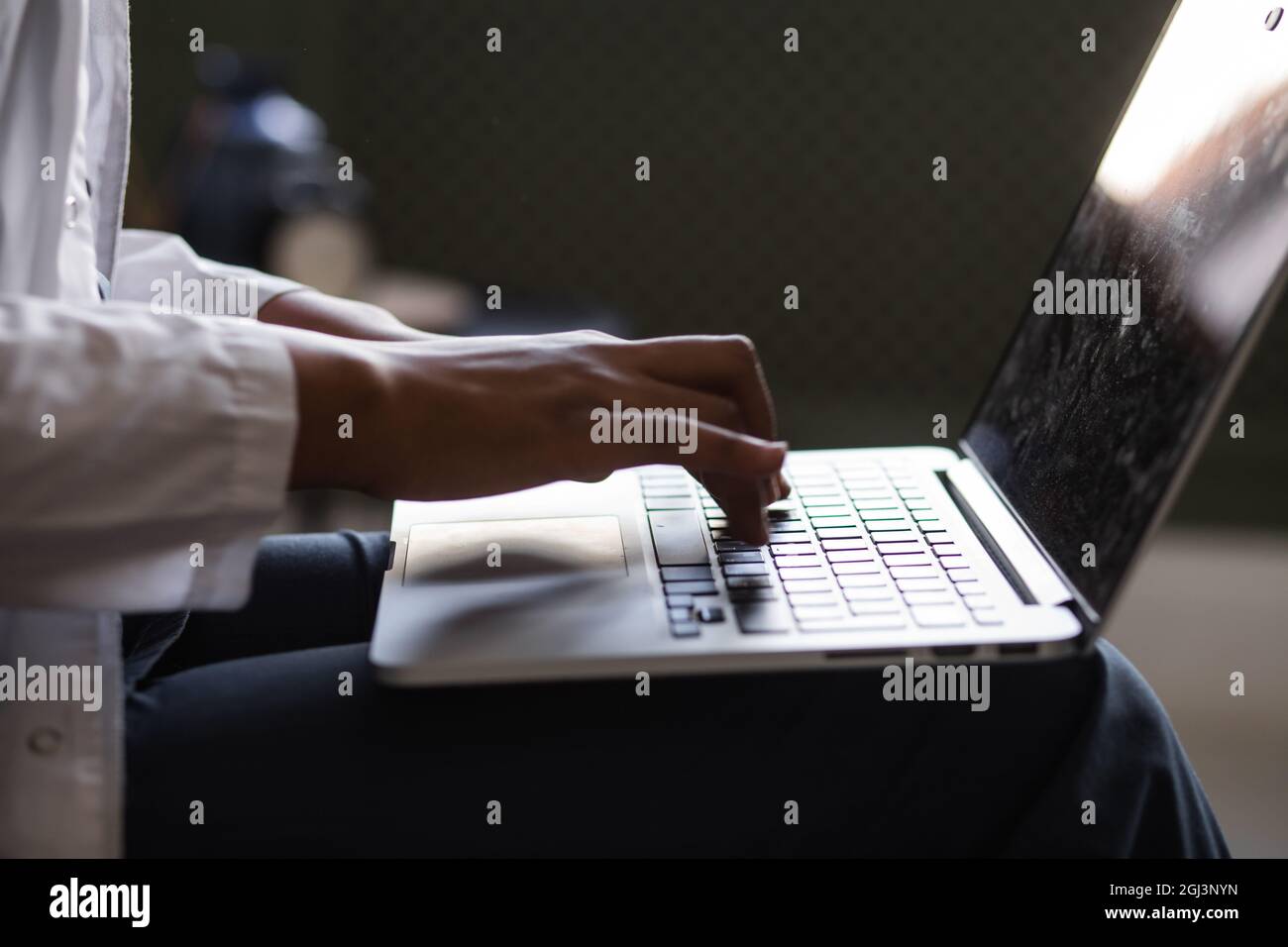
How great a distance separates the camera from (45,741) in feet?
1.53

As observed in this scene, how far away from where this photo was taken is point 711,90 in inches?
93.7

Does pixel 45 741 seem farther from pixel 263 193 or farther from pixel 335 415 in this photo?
pixel 263 193

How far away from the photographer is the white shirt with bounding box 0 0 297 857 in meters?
0.43

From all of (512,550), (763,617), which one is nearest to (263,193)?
(512,550)

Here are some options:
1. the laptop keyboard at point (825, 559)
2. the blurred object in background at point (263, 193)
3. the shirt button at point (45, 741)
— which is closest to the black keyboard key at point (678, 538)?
the laptop keyboard at point (825, 559)

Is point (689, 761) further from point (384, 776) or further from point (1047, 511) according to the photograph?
point (1047, 511)

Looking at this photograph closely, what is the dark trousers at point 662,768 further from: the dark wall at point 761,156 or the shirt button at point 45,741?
the dark wall at point 761,156

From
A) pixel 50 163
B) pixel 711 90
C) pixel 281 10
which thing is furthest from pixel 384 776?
pixel 281 10

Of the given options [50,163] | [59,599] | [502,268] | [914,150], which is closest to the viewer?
[59,599]

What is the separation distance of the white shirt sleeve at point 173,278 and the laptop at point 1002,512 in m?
0.21

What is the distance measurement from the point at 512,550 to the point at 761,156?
197 centimetres
